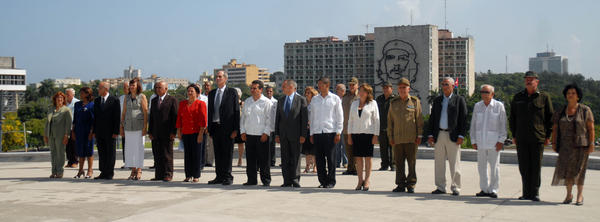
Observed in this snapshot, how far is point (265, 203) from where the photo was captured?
8391 millimetres

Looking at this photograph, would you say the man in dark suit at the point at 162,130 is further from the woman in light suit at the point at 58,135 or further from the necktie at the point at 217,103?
the woman in light suit at the point at 58,135

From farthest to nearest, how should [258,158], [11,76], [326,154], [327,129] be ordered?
[11,76]
[258,158]
[326,154]
[327,129]

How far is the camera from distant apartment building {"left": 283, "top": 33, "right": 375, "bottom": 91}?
577ft

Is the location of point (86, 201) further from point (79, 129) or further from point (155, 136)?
point (79, 129)

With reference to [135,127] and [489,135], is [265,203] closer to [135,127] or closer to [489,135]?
[489,135]

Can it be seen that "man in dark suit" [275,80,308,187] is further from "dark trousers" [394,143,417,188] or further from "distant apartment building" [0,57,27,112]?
"distant apartment building" [0,57,27,112]

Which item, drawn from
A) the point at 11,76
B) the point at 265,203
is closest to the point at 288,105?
the point at 265,203

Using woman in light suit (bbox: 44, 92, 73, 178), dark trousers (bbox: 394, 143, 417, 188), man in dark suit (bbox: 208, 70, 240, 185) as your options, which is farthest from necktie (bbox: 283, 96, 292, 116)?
woman in light suit (bbox: 44, 92, 73, 178)

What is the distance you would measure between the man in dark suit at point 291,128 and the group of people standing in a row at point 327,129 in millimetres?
17

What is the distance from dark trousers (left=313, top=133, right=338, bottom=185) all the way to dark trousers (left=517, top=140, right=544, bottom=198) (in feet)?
9.85

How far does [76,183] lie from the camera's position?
11.0 metres

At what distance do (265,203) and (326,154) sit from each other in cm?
233

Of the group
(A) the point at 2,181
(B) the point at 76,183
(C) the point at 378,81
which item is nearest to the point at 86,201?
(B) the point at 76,183

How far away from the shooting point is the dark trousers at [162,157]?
11398 mm
